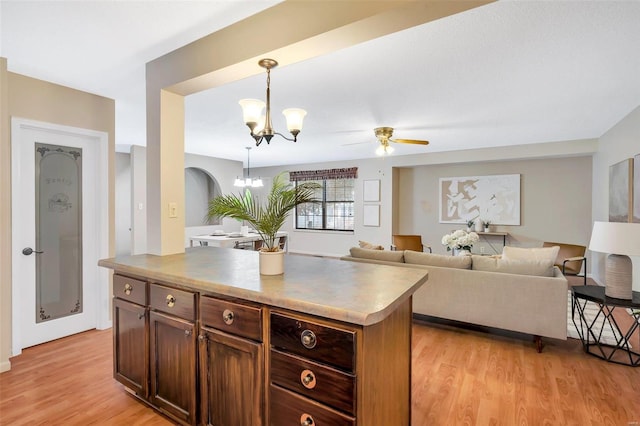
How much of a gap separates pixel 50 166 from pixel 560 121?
5.82 meters

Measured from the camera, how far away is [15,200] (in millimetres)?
2820

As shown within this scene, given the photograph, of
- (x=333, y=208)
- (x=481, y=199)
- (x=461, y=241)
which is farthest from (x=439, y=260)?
(x=333, y=208)

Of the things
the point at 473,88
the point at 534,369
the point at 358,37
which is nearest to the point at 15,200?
the point at 358,37

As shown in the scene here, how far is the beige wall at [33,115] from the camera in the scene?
2605mm

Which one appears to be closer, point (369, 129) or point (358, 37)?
point (358, 37)

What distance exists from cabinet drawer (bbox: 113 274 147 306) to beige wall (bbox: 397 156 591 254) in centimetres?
633

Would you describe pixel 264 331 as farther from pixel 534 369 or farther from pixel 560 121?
pixel 560 121

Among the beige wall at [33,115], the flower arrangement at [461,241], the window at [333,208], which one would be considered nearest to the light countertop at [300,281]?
the beige wall at [33,115]

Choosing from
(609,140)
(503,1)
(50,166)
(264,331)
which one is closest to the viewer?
(264,331)

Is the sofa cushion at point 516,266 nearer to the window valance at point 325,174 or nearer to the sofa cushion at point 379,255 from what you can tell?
the sofa cushion at point 379,255

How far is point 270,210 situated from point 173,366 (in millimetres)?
1027

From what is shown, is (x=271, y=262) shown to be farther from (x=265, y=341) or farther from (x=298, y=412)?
(x=298, y=412)

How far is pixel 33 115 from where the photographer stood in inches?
115

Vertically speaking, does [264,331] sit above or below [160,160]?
below
